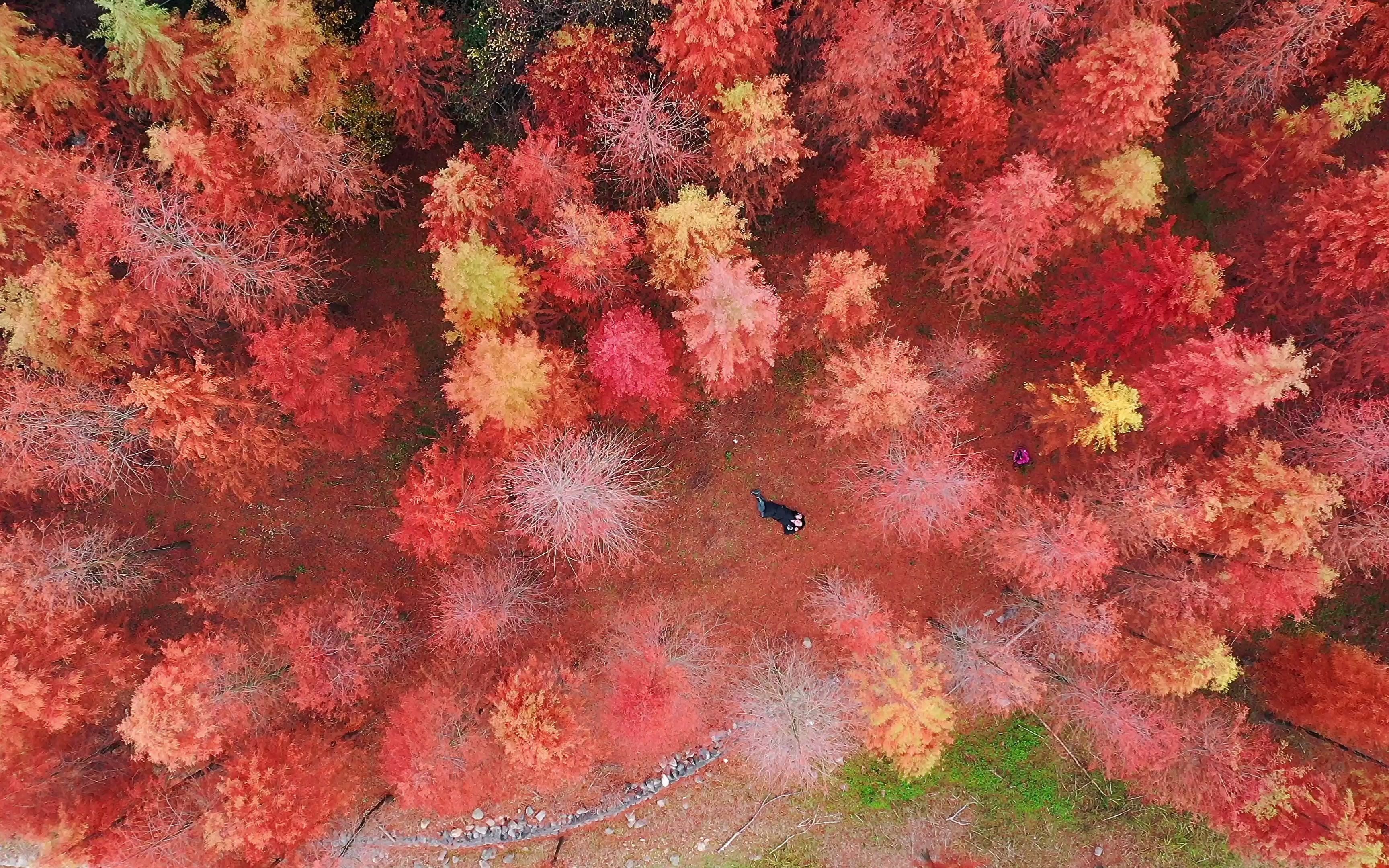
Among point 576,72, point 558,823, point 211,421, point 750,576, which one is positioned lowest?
point 558,823

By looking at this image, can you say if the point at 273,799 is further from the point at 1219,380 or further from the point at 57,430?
the point at 1219,380

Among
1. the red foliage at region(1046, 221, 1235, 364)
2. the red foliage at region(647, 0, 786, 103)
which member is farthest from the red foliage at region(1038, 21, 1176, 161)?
the red foliage at region(647, 0, 786, 103)

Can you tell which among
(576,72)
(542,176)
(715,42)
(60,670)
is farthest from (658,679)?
(715,42)

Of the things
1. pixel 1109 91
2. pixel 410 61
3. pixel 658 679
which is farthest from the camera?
pixel 658 679

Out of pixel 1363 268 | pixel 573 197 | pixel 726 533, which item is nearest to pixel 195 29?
pixel 573 197

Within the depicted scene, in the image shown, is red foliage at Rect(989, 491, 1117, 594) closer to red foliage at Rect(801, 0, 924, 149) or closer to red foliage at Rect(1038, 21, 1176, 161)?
red foliage at Rect(1038, 21, 1176, 161)

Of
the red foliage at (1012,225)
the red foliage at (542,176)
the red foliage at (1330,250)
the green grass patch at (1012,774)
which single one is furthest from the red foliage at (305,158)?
the green grass patch at (1012,774)

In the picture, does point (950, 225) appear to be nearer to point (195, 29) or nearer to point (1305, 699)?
point (1305, 699)
